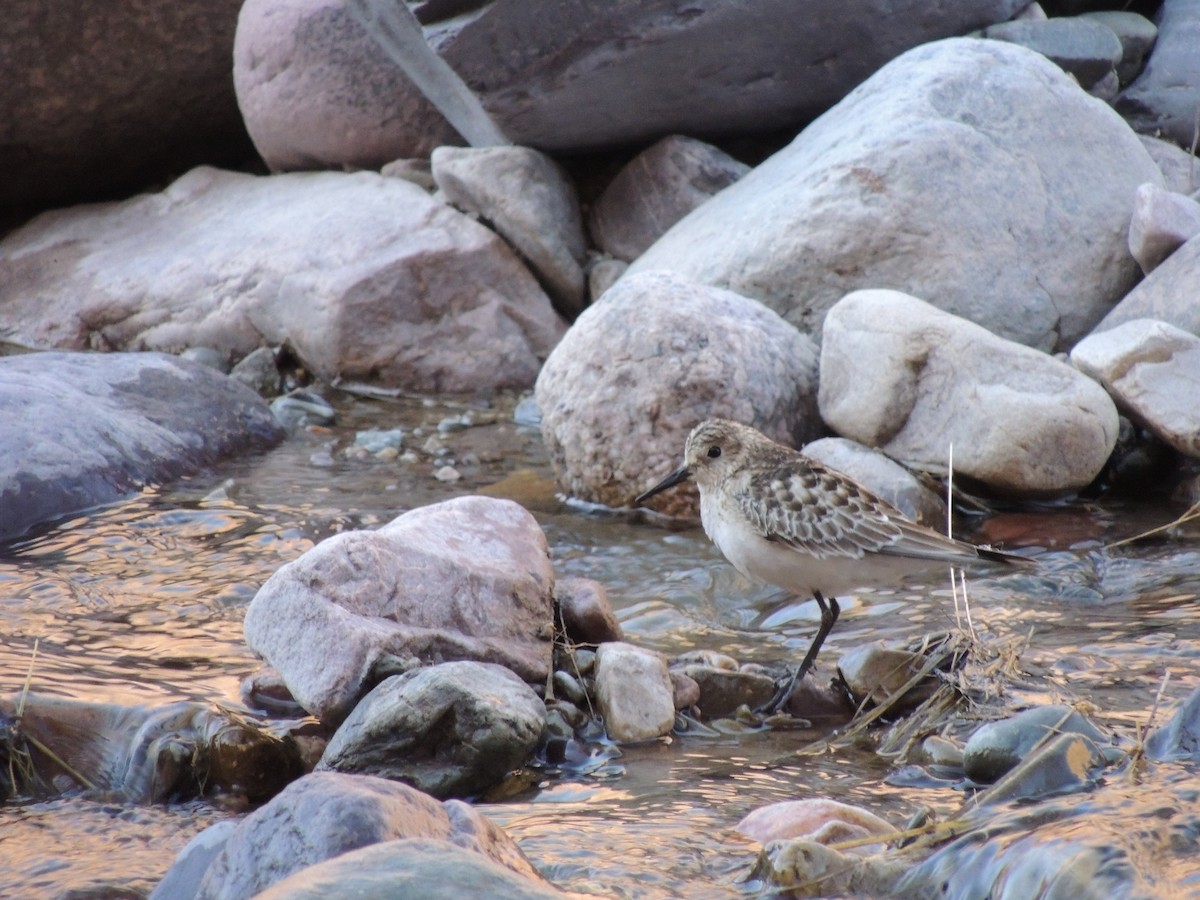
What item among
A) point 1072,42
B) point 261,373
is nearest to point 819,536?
point 261,373

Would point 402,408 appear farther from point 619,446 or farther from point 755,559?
point 755,559

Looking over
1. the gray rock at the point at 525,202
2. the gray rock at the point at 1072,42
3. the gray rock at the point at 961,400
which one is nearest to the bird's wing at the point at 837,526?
the gray rock at the point at 961,400

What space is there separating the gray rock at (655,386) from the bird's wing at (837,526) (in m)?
1.91

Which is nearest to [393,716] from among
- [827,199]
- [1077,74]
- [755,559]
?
[755,559]

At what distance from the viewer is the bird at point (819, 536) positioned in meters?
5.30

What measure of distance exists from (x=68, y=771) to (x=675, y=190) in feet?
22.6

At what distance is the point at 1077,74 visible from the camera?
10047 mm

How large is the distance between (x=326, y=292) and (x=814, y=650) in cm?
580

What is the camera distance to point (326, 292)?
9.90m

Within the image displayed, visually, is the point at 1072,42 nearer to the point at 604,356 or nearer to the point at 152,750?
the point at 604,356

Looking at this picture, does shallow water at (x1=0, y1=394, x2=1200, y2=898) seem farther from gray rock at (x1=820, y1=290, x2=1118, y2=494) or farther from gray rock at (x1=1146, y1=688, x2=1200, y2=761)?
gray rock at (x1=1146, y1=688, x2=1200, y2=761)

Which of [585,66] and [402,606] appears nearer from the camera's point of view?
[402,606]

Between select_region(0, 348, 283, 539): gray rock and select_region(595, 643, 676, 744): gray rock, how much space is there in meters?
3.59

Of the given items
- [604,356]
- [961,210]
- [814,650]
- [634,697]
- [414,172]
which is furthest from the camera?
[414,172]
